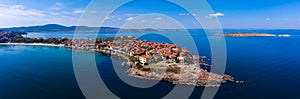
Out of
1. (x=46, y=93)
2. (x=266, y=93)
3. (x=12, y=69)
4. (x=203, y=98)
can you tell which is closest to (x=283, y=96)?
(x=266, y=93)

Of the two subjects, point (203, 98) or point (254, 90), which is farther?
point (254, 90)

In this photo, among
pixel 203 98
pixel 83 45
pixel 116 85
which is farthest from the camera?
pixel 83 45

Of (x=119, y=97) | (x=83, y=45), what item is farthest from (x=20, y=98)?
(x=83, y=45)

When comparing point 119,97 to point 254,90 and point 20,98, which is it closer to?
point 20,98

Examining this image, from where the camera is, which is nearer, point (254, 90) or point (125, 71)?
point (254, 90)

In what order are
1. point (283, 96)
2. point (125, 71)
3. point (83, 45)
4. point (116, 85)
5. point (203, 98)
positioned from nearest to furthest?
point (203, 98)
point (283, 96)
point (116, 85)
point (125, 71)
point (83, 45)

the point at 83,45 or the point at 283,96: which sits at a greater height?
the point at 83,45

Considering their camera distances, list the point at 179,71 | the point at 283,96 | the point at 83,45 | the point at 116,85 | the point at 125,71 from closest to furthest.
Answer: the point at 283,96
the point at 116,85
the point at 179,71
the point at 125,71
the point at 83,45

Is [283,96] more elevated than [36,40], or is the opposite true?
[36,40]

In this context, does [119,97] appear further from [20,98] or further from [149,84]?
[20,98]
